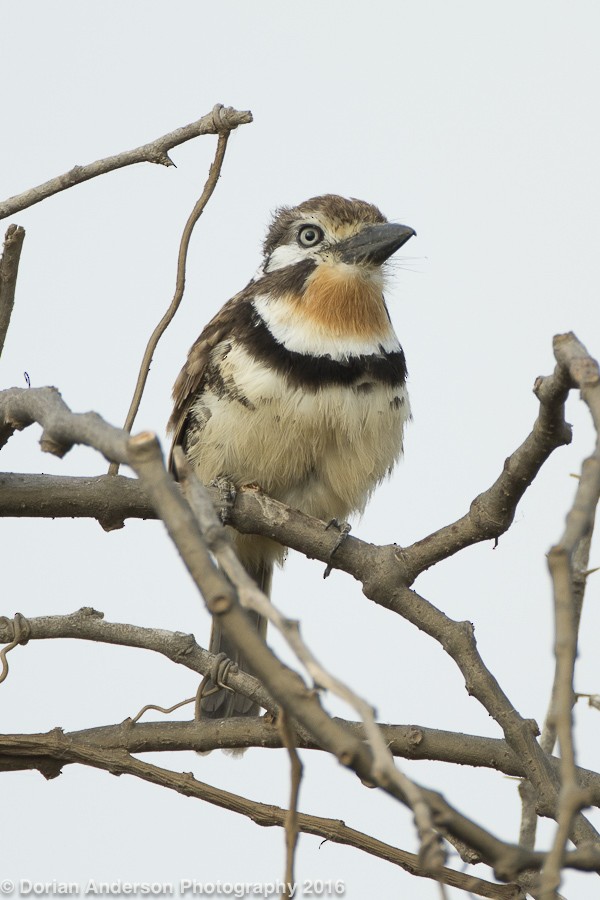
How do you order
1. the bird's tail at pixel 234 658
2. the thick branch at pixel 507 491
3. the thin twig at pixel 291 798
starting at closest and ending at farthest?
1. the thin twig at pixel 291 798
2. the thick branch at pixel 507 491
3. the bird's tail at pixel 234 658

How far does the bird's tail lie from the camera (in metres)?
4.21

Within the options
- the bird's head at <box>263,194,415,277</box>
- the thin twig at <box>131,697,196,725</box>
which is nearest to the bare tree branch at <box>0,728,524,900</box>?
the thin twig at <box>131,697,196,725</box>

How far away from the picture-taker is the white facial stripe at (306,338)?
3920 mm

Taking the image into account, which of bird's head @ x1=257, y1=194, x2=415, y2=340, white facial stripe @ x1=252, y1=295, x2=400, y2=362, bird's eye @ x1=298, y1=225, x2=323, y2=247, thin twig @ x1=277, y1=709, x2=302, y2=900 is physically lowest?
thin twig @ x1=277, y1=709, x2=302, y2=900

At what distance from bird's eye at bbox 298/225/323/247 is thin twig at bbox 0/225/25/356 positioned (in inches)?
68.0

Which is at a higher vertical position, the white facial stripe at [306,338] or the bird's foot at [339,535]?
the white facial stripe at [306,338]

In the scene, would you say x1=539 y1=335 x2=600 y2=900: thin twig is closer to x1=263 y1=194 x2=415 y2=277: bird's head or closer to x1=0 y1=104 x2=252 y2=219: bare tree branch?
x1=0 y1=104 x2=252 y2=219: bare tree branch

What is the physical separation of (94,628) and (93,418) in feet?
4.52

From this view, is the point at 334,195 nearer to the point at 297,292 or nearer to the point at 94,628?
the point at 297,292

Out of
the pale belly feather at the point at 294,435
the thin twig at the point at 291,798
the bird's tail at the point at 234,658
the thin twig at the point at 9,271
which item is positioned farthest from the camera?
the bird's tail at the point at 234,658

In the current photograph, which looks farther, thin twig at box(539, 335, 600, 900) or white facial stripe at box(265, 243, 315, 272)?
white facial stripe at box(265, 243, 315, 272)

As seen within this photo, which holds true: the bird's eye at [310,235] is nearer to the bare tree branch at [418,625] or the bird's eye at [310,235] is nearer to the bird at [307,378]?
the bird at [307,378]

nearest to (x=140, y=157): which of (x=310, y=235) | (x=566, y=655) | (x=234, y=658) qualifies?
(x=310, y=235)

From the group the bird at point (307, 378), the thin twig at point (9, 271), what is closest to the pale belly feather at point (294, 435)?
the bird at point (307, 378)
